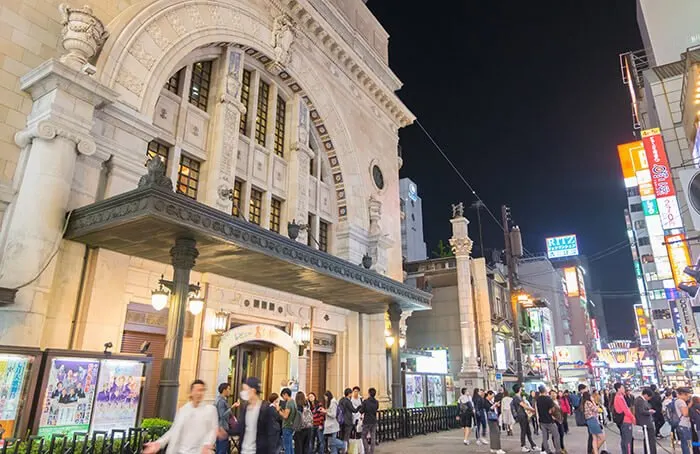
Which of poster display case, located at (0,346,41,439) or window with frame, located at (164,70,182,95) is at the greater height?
window with frame, located at (164,70,182,95)

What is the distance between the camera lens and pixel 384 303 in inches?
724

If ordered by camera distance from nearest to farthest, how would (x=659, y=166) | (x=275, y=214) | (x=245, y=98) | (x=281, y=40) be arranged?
(x=245, y=98) → (x=275, y=214) → (x=281, y=40) → (x=659, y=166)

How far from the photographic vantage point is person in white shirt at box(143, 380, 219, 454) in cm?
514

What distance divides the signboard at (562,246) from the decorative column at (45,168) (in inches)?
3942

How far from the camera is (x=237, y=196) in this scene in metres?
15.9

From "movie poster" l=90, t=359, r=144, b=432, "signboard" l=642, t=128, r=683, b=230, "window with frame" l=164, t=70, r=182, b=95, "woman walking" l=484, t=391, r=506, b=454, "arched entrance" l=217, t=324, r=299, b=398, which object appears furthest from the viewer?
"signboard" l=642, t=128, r=683, b=230

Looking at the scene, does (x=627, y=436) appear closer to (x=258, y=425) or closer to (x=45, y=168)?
(x=258, y=425)

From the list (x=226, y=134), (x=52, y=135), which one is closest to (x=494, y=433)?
(x=226, y=134)

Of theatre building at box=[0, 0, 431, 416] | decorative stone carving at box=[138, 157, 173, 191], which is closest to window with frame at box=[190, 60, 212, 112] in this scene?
theatre building at box=[0, 0, 431, 416]

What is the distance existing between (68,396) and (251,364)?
8.14 m

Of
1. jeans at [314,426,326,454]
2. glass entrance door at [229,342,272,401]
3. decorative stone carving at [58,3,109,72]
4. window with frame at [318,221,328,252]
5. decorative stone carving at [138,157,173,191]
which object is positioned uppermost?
decorative stone carving at [58,3,109,72]

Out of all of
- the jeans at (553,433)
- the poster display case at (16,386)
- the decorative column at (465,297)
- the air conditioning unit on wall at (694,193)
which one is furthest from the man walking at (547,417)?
the decorative column at (465,297)

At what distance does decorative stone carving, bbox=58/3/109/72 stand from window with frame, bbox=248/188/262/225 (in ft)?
23.0

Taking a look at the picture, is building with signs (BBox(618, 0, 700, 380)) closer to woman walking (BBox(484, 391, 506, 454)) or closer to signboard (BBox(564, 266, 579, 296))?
woman walking (BBox(484, 391, 506, 454))
